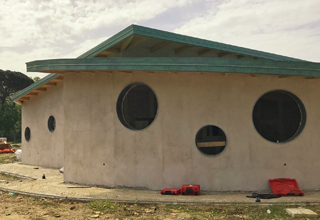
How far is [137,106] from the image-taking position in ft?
31.0

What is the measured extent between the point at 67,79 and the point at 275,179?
7023 mm

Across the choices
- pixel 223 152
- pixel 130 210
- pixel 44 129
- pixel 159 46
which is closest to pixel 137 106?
pixel 159 46

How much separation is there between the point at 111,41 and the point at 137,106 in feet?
6.85

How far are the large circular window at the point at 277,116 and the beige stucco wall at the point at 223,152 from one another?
0.52 ft

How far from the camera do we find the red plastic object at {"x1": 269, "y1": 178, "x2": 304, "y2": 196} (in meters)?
8.30

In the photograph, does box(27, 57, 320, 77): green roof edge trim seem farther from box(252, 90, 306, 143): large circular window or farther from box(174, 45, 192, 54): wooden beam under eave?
box(174, 45, 192, 54): wooden beam under eave

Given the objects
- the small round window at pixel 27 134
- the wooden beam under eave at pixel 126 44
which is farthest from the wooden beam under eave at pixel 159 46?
the small round window at pixel 27 134

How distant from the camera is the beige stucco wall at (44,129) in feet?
50.4

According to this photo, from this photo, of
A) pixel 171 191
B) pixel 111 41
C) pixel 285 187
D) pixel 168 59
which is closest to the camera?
pixel 168 59

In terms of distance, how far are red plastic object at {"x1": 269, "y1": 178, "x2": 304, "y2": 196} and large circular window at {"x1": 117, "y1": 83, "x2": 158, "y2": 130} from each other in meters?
3.83

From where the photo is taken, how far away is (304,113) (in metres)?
9.18

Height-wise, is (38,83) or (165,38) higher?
(165,38)

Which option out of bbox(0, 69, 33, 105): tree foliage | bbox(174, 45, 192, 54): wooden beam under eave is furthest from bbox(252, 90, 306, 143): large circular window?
bbox(0, 69, 33, 105): tree foliage

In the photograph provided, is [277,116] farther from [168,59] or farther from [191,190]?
[168,59]
